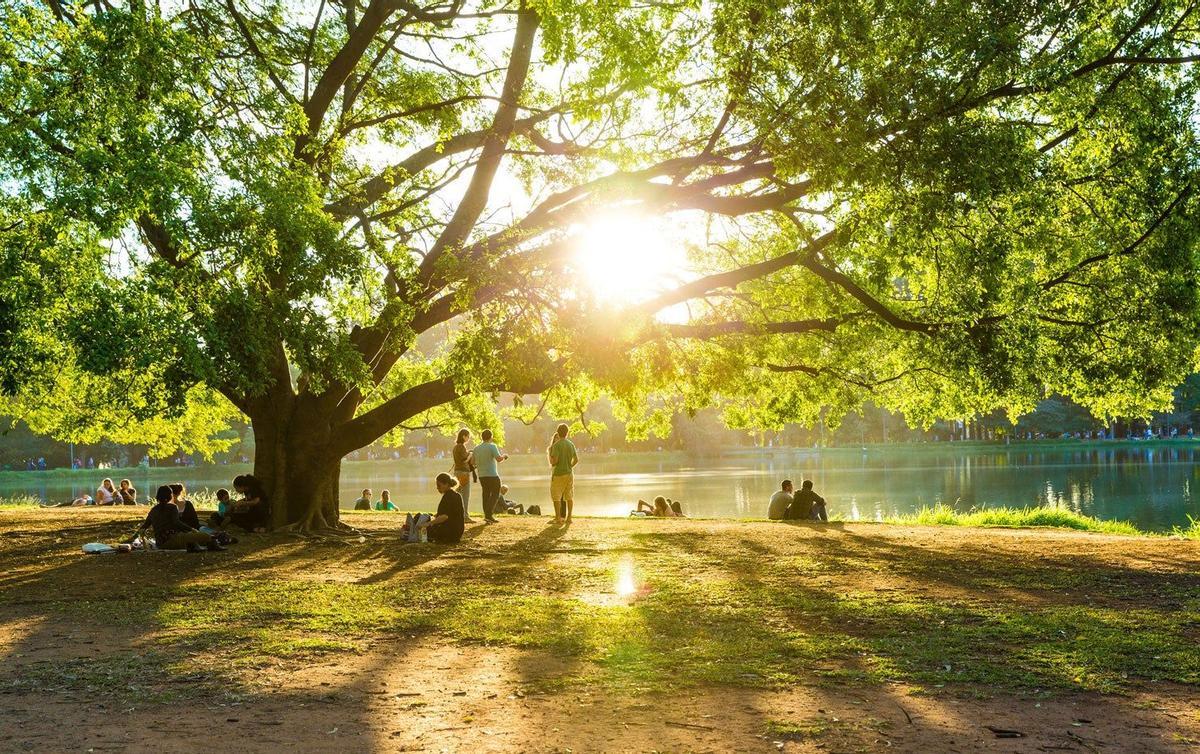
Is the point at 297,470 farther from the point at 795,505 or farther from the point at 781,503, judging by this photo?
the point at 795,505

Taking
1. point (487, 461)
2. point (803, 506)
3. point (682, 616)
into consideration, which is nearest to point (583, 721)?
point (682, 616)

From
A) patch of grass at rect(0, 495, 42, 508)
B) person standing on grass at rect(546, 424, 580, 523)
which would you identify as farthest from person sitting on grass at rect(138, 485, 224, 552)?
patch of grass at rect(0, 495, 42, 508)

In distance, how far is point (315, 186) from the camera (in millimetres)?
12375

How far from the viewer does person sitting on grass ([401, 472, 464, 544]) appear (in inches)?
567

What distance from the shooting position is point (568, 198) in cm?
1571

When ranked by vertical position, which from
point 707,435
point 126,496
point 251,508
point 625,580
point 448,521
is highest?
point 707,435

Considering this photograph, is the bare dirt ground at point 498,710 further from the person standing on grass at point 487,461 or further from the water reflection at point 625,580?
the person standing on grass at point 487,461

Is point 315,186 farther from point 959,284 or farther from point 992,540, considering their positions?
point 992,540

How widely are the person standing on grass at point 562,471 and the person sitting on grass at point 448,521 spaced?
367 cm

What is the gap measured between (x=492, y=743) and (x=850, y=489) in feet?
131

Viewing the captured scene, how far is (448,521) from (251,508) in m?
3.41

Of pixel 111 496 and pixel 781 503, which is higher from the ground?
pixel 111 496

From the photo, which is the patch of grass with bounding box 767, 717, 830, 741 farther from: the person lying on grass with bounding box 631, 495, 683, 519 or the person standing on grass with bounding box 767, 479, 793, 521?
the person lying on grass with bounding box 631, 495, 683, 519

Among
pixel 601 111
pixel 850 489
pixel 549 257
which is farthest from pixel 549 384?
pixel 850 489
